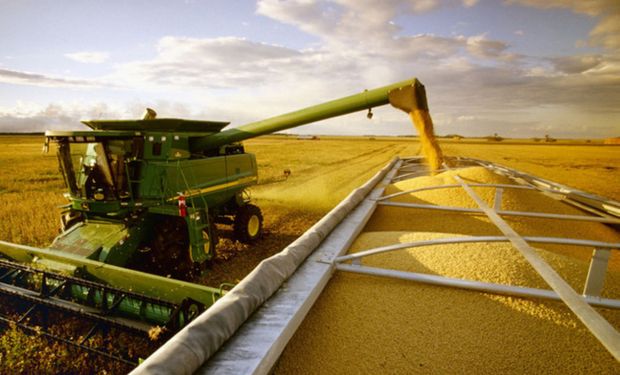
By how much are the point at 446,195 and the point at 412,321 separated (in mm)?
3758

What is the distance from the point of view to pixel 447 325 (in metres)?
1.88

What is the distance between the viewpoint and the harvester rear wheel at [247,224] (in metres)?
6.83

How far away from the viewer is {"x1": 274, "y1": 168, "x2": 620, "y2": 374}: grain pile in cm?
161

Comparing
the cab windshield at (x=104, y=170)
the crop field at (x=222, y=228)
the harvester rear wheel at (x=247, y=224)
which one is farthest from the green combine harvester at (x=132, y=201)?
the harvester rear wheel at (x=247, y=224)

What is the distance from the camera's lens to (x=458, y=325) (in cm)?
188

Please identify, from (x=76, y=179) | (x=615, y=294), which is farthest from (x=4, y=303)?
(x=615, y=294)

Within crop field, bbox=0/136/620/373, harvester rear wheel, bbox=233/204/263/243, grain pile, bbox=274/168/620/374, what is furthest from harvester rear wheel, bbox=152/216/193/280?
grain pile, bbox=274/168/620/374

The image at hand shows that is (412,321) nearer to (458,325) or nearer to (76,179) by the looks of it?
(458,325)

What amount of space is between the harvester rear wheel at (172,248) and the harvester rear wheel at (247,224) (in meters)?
1.55

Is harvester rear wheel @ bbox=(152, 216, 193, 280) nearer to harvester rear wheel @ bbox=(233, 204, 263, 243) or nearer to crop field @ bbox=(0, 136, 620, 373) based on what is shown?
crop field @ bbox=(0, 136, 620, 373)

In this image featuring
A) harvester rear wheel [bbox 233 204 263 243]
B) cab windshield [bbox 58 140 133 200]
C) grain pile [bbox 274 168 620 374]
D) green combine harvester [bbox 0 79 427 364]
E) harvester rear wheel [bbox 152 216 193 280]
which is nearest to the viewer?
grain pile [bbox 274 168 620 374]

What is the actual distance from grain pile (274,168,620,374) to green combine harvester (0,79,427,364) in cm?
250

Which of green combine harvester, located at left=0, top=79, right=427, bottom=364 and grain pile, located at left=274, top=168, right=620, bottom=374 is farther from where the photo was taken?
green combine harvester, located at left=0, top=79, right=427, bottom=364

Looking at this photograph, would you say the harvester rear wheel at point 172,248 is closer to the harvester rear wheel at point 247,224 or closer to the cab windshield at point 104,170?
the cab windshield at point 104,170
